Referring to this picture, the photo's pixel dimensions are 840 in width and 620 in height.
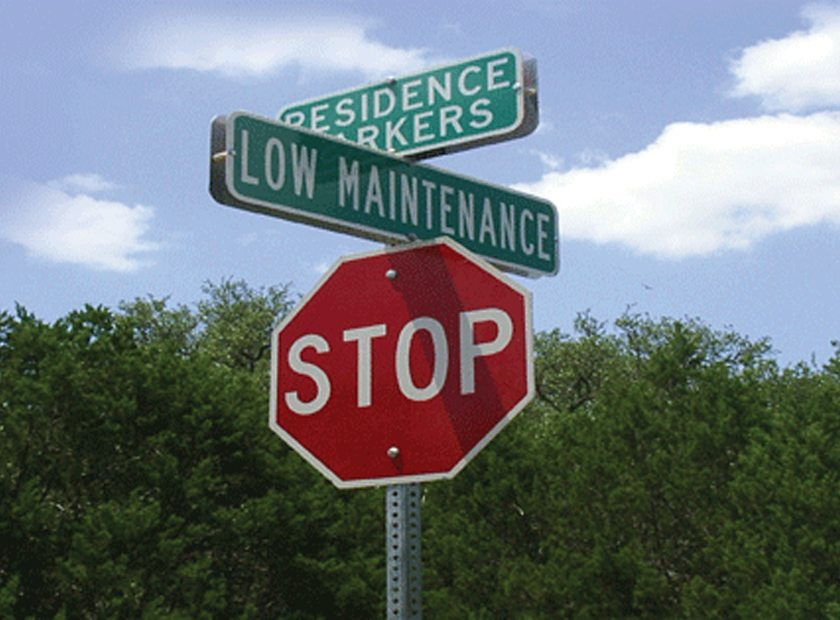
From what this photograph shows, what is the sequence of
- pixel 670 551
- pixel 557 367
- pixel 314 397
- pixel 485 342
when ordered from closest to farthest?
1. pixel 485 342
2. pixel 314 397
3. pixel 670 551
4. pixel 557 367

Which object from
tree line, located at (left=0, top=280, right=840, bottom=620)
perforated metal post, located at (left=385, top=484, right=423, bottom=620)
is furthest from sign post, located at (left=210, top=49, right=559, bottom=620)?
tree line, located at (left=0, top=280, right=840, bottom=620)

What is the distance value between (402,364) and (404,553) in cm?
62

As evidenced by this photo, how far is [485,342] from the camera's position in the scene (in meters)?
3.78

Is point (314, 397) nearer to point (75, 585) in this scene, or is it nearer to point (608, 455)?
point (75, 585)

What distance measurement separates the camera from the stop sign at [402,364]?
3721mm

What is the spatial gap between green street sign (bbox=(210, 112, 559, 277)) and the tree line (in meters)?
9.67

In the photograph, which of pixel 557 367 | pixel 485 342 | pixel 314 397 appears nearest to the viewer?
pixel 485 342

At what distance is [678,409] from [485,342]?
41.7ft

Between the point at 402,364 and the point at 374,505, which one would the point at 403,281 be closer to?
the point at 402,364

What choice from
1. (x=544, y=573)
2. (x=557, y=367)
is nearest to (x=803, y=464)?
(x=544, y=573)

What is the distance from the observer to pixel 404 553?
3.70 m

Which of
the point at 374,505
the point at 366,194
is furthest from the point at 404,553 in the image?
the point at 374,505

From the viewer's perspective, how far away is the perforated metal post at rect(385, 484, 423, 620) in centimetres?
365

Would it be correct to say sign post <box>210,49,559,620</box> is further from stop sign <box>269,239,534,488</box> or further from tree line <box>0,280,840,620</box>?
tree line <box>0,280,840,620</box>
